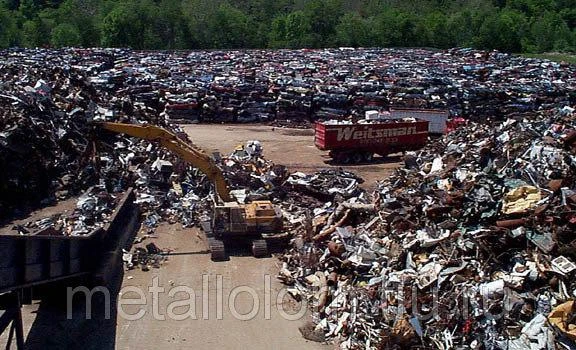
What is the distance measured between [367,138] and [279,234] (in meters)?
11.7

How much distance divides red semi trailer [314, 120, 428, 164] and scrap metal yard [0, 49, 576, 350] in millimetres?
69

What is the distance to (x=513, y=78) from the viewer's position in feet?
151

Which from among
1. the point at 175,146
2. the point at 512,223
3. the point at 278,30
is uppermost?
the point at 278,30

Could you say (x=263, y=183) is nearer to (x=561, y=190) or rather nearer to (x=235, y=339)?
(x=235, y=339)

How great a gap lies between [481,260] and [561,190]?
6.47 ft

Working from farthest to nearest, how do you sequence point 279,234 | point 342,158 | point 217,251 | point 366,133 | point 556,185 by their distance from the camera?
1. point 342,158
2. point 366,133
3. point 279,234
4. point 217,251
5. point 556,185

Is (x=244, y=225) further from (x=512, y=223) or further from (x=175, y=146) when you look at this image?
(x=512, y=223)

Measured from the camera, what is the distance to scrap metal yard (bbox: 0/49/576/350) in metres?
11.7

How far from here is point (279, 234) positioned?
18.4m

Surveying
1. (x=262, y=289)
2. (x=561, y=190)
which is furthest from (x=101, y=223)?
(x=561, y=190)

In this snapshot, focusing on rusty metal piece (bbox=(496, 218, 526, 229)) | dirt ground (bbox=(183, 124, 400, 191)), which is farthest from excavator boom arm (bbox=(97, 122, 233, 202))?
rusty metal piece (bbox=(496, 218, 526, 229))

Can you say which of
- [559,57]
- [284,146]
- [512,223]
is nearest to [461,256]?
[512,223]

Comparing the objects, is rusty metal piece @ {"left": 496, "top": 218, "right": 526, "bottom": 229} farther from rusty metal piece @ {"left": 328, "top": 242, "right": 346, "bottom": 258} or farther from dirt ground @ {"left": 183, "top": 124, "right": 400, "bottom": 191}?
dirt ground @ {"left": 183, "top": 124, "right": 400, "bottom": 191}

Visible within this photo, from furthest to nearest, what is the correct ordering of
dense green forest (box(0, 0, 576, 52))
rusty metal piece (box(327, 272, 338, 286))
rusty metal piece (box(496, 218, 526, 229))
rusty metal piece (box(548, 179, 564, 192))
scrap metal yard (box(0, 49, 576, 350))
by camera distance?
dense green forest (box(0, 0, 576, 52)) < rusty metal piece (box(327, 272, 338, 286)) < rusty metal piece (box(548, 179, 564, 192)) < rusty metal piece (box(496, 218, 526, 229)) < scrap metal yard (box(0, 49, 576, 350))
